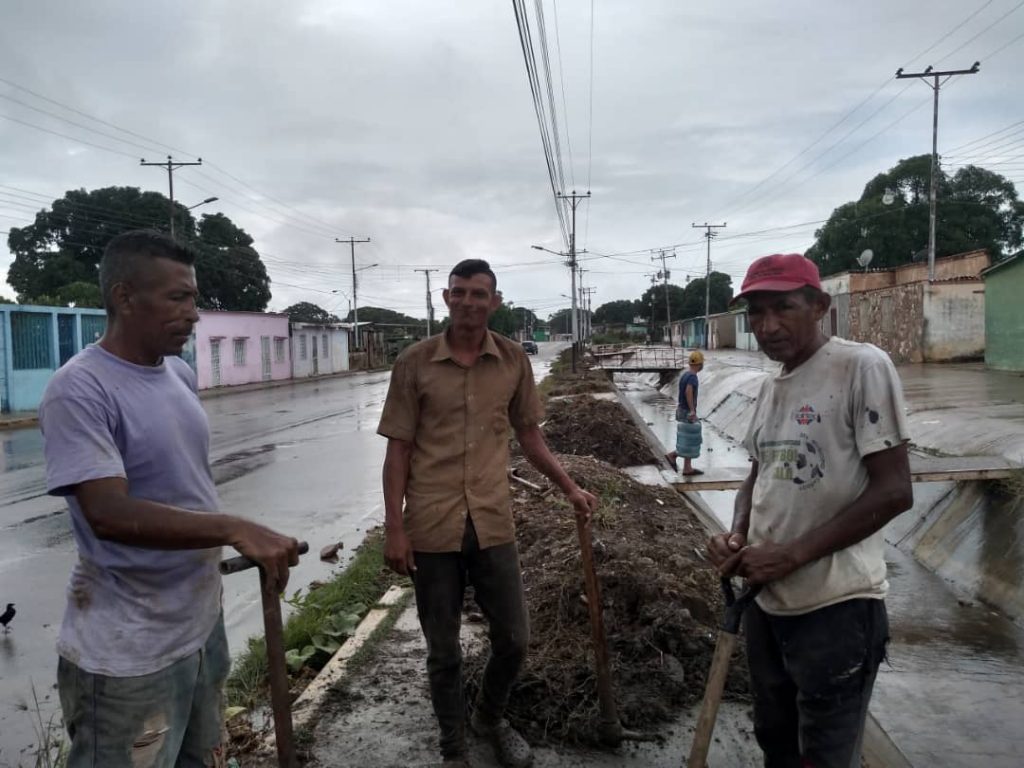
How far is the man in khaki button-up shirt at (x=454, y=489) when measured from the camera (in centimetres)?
268

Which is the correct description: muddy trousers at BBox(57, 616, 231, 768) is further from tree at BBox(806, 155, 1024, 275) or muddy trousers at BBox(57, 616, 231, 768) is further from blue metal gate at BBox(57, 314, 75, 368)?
tree at BBox(806, 155, 1024, 275)

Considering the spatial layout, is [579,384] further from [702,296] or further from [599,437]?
[702,296]

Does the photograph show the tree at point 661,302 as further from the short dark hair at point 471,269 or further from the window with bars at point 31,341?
the short dark hair at point 471,269

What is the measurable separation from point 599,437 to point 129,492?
10498 mm

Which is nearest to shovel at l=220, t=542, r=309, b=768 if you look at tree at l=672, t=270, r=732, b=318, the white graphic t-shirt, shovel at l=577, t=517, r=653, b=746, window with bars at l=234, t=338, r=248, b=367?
shovel at l=577, t=517, r=653, b=746

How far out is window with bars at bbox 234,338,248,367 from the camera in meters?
32.8

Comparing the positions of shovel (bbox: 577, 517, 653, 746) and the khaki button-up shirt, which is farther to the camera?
shovel (bbox: 577, 517, 653, 746)

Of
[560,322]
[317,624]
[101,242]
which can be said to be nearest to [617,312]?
[560,322]

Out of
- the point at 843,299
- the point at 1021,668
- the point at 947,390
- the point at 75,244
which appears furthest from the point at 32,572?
the point at 75,244

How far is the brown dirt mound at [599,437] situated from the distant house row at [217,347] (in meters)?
7.82

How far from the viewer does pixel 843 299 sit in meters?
33.0

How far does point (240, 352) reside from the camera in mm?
33188

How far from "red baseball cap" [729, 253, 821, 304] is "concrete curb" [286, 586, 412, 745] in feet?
8.53

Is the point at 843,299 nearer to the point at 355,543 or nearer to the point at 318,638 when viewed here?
the point at 355,543
